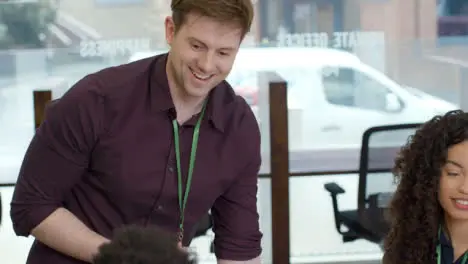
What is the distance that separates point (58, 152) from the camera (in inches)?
51.6

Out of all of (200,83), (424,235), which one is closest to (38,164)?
(200,83)

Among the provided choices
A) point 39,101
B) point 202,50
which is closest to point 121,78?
point 202,50

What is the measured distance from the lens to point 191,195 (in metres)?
1.39

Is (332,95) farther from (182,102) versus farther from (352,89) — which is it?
(182,102)

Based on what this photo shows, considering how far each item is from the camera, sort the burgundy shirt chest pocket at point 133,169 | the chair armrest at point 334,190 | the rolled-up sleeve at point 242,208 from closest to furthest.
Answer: the burgundy shirt chest pocket at point 133,169 → the rolled-up sleeve at point 242,208 → the chair armrest at point 334,190

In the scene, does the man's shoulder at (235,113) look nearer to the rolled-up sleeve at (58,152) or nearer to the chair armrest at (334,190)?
the rolled-up sleeve at (58,152)

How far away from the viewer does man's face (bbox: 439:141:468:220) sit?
1490 millimetres

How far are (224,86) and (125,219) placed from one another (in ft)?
1.07

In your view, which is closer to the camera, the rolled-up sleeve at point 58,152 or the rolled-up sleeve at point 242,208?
the rolled-up sleeve at point 58,152

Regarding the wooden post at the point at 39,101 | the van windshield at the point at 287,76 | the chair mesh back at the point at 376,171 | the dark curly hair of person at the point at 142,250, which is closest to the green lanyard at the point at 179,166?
the dark curly hair of person at the point at 142,250

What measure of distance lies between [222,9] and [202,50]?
81mm

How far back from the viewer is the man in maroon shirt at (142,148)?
1.29 m

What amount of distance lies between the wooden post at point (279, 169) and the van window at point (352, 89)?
0.81 m

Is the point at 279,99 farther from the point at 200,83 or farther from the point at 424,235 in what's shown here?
the point at 200,83
